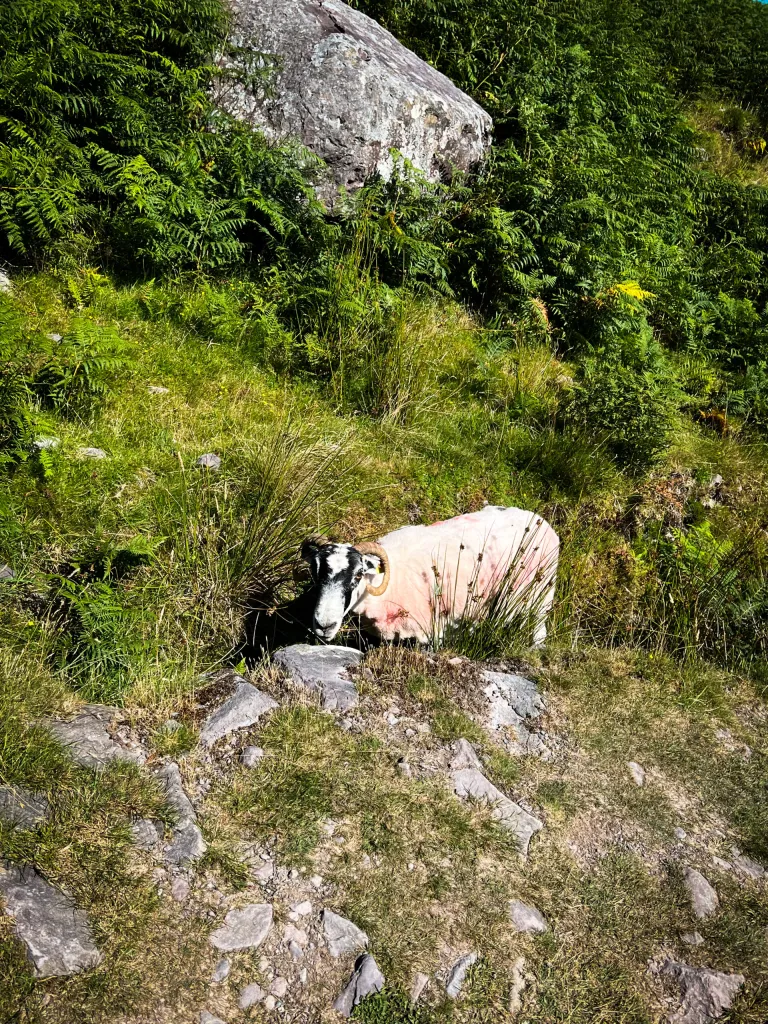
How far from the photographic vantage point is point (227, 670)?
14.0 ft

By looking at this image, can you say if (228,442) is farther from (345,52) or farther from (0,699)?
(345,52)

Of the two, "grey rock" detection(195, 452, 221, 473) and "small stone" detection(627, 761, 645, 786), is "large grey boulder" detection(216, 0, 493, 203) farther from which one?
"small stone" detection(627, 761, 645, 786)

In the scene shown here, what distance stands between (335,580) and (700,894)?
7.71 feet

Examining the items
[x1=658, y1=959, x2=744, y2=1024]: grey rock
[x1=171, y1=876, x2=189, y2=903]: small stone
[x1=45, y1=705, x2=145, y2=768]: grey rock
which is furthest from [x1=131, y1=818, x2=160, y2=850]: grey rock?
[x1=658, y1=959, x2=744, y2=1024]: grey rock

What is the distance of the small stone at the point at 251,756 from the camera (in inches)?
148

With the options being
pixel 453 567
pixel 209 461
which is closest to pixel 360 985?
pixel 453 567

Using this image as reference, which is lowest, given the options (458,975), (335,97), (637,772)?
(458,975)

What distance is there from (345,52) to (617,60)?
16.0 feet

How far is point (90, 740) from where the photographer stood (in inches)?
140

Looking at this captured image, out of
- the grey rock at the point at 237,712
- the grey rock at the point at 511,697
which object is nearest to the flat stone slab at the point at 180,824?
the grey rock at the point at 237,712

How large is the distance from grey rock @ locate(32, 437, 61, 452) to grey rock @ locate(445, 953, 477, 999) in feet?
11.9

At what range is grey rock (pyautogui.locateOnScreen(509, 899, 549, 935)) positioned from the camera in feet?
11.0

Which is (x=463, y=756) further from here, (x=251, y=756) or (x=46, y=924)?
(x=46, y=924)

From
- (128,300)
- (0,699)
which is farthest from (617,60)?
(0,699)
